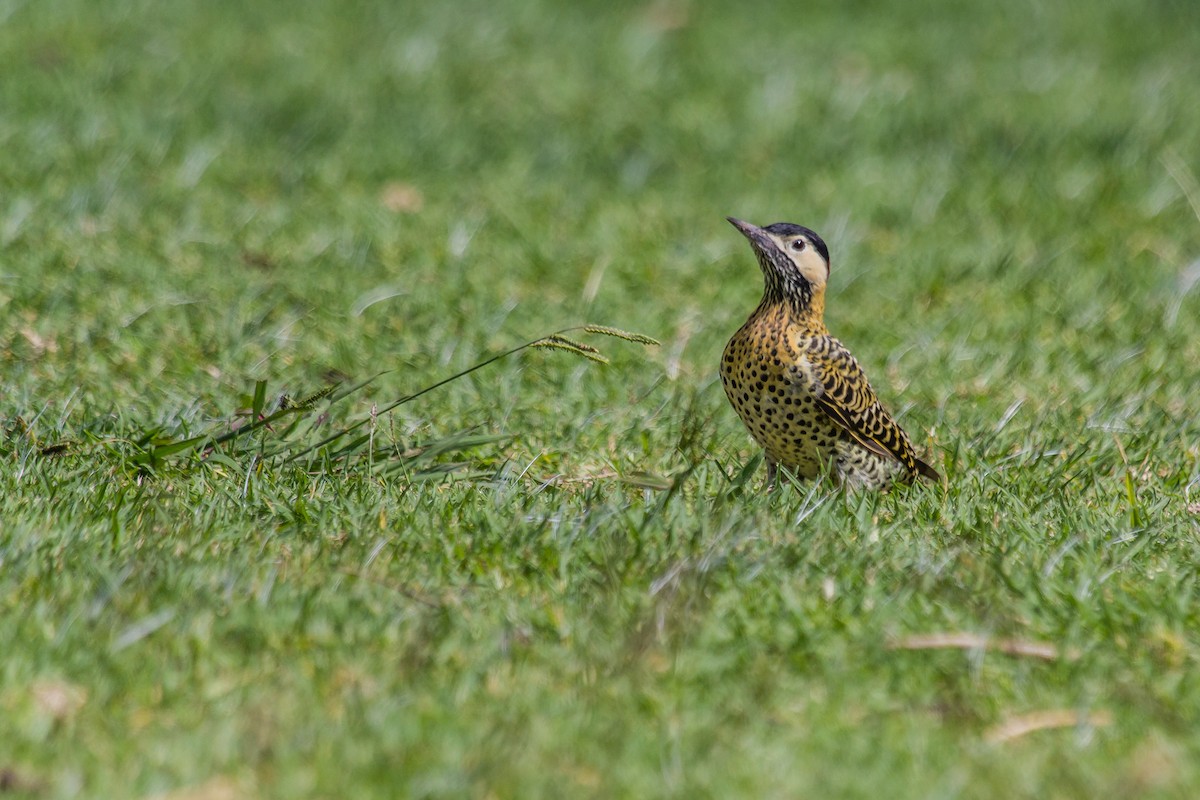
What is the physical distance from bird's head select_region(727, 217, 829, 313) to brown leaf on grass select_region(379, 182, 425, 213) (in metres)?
2.78

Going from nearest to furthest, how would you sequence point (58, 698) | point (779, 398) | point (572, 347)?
1. point (58, 698)
2. point (572, 347)
3. point (779, 398)

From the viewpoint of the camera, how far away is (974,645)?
11.5 ft

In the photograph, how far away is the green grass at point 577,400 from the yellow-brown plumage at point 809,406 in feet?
0.66

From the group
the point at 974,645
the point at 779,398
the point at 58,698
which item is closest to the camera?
the point at 58,698

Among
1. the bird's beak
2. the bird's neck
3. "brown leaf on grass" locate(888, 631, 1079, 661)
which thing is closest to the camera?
"brown leaf on grass" locate(888, 631, 1079, 661)

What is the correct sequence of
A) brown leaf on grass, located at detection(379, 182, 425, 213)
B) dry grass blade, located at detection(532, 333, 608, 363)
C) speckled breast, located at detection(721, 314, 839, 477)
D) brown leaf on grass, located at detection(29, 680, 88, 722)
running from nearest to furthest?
brown leaf on grass, located at detection(29, 680, 88, 722)
dry grass blade, located at detection(532, 333, 608, 363)
speckled breast, located at detection(721, 314, 839, 477)
brown leaf on grass, located at detection(379, 182, 425, 213)

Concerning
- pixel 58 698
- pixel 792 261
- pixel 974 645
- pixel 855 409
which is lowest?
pixel 855 409

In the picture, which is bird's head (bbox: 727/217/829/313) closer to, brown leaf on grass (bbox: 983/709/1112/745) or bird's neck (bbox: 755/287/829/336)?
bird's neck (bbox: 755/287/829/336)

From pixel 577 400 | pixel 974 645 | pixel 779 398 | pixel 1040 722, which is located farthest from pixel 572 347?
pixel 1040 722

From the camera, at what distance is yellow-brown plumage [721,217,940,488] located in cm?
491

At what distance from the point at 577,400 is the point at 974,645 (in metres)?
2.37

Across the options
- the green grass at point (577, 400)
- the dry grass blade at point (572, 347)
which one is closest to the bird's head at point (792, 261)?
the green grass at point (577, 400)

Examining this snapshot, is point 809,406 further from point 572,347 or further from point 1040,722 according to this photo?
point 1040,722

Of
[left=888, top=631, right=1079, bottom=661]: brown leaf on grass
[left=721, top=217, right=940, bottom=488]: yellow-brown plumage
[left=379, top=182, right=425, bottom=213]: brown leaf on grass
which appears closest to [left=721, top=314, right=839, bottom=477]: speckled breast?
[left=721, top=217, right=940, bottom=488]: yellow-brown plumage
